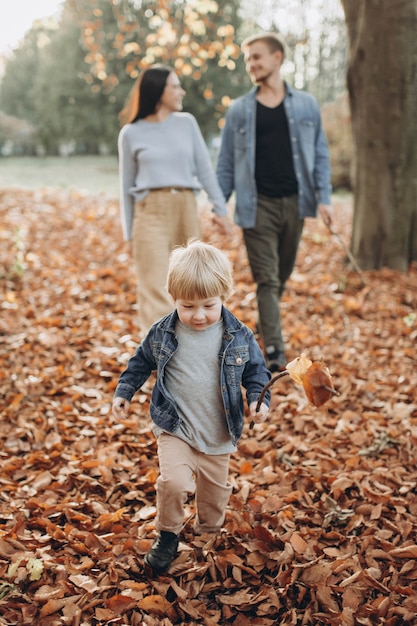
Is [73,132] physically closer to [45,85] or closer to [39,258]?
[45,85]

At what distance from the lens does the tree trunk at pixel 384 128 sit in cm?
639

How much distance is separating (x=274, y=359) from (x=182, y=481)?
7.59 feet

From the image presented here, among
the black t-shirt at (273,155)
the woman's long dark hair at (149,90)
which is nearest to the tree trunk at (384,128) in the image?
the black t-shirt at (273,155)

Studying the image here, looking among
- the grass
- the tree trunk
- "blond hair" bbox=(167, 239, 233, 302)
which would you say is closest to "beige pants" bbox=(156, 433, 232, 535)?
"blond hair" bbox=(167, 239, 233, 302)

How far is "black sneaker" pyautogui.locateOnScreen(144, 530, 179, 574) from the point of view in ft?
8.55

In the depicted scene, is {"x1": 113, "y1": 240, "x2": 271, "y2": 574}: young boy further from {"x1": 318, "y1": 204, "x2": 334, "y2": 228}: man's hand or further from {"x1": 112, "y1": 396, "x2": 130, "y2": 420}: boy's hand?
{"x1": 318, "y1": 204, "x2": 334, "y2": 228}: man's hand

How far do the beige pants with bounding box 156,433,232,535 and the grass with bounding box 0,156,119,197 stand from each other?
1185cm

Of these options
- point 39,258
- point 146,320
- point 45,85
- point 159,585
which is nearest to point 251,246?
point 146,320

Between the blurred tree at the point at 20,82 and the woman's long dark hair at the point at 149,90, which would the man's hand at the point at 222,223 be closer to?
the woman's long dark hair at the point at 149,90

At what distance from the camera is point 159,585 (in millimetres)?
2584

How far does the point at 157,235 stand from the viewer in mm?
4504

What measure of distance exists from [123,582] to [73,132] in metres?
24.4

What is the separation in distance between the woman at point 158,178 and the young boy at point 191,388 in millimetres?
2024

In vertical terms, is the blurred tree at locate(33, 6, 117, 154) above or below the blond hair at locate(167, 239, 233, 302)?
above
